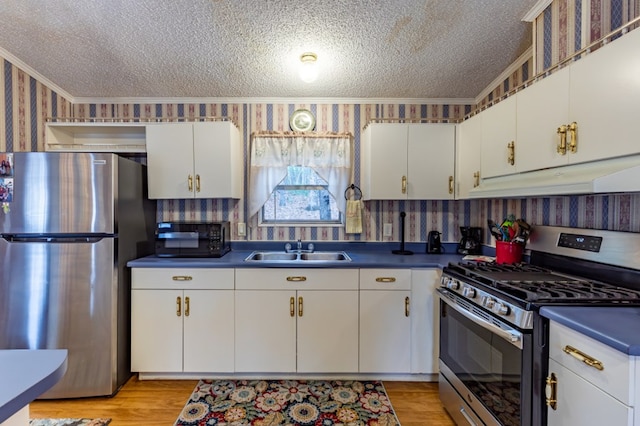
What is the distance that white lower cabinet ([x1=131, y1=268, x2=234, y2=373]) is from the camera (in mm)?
2164

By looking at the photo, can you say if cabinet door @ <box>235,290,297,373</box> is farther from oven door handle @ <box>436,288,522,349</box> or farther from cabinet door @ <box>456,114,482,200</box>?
cabinet door @ <box>456,114,482,200</box>

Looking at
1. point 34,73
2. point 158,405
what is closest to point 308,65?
point 34,73

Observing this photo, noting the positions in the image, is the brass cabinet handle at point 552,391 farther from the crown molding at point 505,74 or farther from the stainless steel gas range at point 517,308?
the crown molding at point 505,74

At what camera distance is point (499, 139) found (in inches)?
75.0

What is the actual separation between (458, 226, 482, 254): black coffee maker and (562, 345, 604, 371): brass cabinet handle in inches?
61.4

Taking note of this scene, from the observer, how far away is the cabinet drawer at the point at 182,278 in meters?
2.16

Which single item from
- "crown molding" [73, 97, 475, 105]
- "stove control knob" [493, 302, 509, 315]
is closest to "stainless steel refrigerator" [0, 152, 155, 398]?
"crown molding" [73, 97, 475, 105]

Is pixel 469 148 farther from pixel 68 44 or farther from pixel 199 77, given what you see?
pixel 68 44

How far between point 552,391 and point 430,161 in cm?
177

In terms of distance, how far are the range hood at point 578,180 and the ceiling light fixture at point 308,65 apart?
1452 millimetres

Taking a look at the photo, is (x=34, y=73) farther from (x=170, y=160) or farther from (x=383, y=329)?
(x=383, y=329)

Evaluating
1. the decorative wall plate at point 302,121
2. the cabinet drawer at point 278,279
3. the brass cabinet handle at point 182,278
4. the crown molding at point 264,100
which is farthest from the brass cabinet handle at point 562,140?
the brass cabinet handle at point 182,278

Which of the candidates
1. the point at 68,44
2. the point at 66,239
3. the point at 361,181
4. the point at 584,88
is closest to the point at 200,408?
the point at 66,239

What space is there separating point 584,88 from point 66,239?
3.02 m
